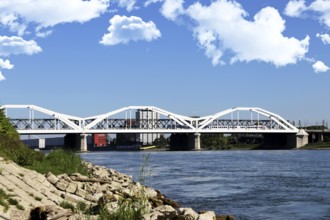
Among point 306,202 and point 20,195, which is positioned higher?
point 20,195

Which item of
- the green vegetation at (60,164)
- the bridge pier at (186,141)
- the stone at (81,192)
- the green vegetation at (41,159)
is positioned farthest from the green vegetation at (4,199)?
the bridge pier at (186,141)

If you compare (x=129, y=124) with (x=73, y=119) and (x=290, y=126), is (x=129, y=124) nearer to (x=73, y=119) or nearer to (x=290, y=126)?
(x=73, y=119)

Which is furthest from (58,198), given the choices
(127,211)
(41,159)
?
(41,159)

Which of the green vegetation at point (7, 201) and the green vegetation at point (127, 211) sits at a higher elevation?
the green vegetation at point (127, 211)

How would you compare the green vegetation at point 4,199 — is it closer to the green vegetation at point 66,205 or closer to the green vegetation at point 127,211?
the green vegetation at point 66,205

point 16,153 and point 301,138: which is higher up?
point 301,138

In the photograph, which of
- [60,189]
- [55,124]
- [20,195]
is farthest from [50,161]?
[55,124]

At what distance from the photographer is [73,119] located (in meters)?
179

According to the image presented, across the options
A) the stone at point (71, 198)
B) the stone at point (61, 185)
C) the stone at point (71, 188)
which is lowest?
the stone at point (71, 198)

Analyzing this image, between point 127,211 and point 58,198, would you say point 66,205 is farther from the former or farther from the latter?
point 127,211

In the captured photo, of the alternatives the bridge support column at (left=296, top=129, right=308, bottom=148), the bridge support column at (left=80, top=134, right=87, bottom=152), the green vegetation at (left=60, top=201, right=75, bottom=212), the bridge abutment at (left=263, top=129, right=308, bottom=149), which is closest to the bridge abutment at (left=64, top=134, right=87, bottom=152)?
the bridge support column at (left=80, top=134, right=87, bottom=152)

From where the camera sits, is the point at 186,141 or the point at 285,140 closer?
the point at 186,141

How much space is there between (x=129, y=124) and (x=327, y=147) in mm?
73444

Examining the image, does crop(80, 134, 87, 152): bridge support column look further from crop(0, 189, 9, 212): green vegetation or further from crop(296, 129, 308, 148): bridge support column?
crop(0, 189, 9, 212): green vegetation
